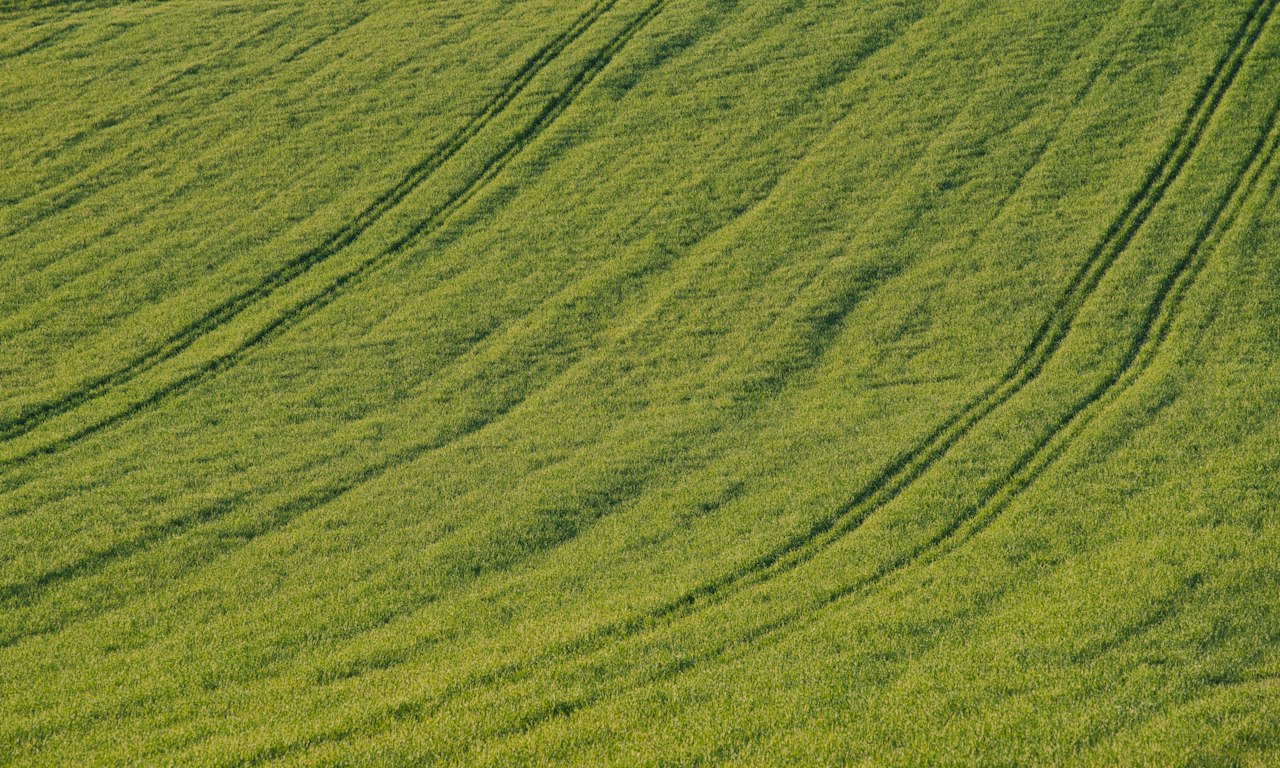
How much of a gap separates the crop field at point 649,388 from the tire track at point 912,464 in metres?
0.09

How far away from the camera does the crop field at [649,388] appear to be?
475 inches

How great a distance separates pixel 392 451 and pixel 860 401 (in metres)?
8.39

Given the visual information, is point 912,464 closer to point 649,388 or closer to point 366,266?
point 649,388

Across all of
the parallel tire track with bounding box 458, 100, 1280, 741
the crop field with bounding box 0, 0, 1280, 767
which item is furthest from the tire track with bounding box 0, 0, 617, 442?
the parallel tire track with bounding box 458, 100, 1280, 741

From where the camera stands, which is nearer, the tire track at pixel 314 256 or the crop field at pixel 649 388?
the crop field at pixel 649 388

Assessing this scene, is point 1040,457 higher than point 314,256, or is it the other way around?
point 314,256

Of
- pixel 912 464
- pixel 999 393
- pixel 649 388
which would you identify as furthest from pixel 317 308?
pixel 999 393

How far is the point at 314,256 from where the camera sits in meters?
26.8

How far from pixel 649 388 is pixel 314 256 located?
10420 millimetres

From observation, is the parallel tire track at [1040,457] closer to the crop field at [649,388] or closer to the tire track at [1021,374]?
the crop field at [649,388]

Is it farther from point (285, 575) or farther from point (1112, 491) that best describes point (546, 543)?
point (1112, 491)

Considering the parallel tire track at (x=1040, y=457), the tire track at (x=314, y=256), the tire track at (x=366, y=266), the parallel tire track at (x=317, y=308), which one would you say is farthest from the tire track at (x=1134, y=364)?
the tire track at (x=314, y=256)

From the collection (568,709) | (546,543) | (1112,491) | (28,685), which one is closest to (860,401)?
(1112,491)

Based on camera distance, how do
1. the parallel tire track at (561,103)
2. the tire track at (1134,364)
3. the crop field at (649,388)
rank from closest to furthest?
the crop field at (649,388)
the tire track at (1134,364)
the parallel tire track at (561,103)
